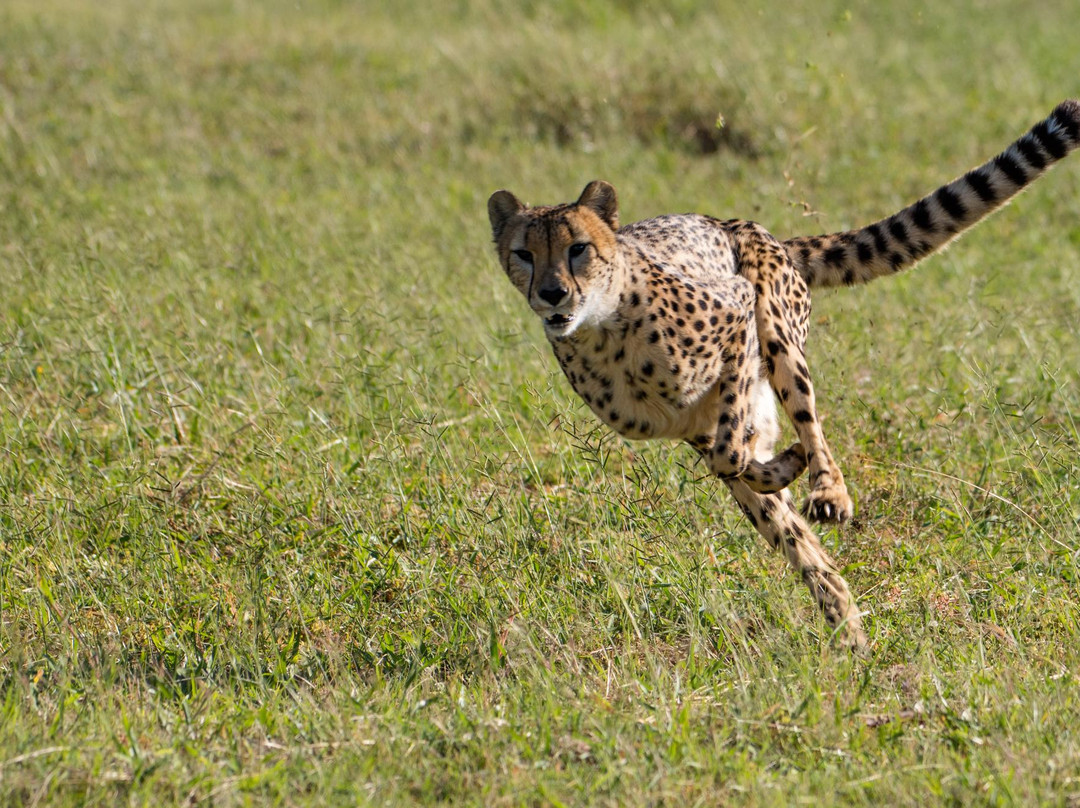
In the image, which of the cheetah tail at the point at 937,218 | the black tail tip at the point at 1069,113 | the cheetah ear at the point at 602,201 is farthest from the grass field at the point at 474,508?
the black tail tip at the point at 1069,113

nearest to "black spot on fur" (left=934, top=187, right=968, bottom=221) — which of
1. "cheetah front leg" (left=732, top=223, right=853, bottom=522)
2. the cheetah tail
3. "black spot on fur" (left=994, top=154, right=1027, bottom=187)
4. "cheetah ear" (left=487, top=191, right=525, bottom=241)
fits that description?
the cheetah tail

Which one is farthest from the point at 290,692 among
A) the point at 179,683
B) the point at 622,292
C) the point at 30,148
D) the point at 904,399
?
the point at 30,148

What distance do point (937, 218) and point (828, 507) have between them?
118cm

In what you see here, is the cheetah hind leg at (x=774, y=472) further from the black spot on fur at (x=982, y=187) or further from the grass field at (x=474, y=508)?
the black spot on fur at (x=982, y=187)

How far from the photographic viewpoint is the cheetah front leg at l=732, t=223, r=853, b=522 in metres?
3.52

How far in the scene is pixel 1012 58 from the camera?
399 inches

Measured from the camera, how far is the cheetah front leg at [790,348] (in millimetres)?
3520

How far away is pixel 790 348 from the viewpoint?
3986 mm

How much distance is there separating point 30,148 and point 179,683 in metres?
6.23

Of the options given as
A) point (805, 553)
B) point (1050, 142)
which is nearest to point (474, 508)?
point (805, 553)

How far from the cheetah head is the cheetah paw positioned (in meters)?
0.72

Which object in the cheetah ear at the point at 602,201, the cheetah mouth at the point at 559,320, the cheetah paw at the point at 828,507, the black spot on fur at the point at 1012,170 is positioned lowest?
the cheetah paw at the point at 828,507

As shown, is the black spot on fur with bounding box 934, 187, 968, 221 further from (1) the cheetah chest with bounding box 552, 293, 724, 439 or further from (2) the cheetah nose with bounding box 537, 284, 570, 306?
(2) the cheetah nose with bounding box 537, 284, 570, 306

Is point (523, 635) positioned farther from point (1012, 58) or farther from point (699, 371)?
point (1012, 58)
